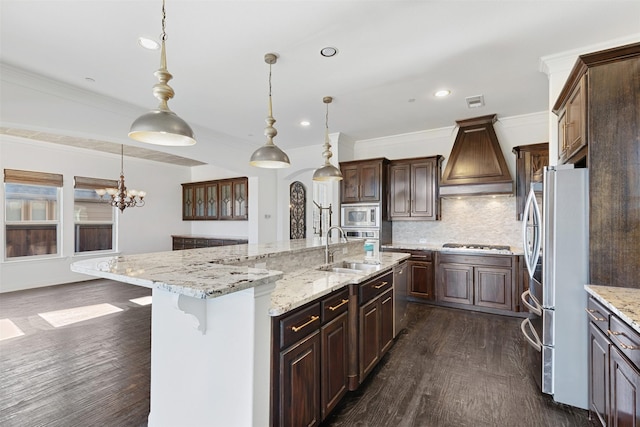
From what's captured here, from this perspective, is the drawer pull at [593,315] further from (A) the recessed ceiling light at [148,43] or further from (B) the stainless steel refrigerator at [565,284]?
(A) the recessed ceiling light at [148,43]

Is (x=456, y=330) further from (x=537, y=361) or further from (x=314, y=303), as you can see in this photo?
(x=314, y=303)

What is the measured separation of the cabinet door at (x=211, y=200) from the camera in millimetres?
7848

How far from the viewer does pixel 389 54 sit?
284 centimetres

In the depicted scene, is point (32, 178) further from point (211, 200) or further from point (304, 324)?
point (304, 324)

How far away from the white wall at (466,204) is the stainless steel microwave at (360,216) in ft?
2.24

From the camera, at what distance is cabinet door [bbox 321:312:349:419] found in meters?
1.96

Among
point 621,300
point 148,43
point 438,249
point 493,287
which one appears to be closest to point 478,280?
point 493,287

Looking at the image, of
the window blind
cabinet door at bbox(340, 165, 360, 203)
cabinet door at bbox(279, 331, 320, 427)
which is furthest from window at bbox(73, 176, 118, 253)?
cabinet door at bbox(279, 331, 320, 427)

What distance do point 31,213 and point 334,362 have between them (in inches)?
281

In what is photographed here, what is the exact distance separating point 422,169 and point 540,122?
1784 millimetres

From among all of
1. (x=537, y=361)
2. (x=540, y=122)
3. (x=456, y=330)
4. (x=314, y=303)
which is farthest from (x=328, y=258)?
(x=540, y=122)

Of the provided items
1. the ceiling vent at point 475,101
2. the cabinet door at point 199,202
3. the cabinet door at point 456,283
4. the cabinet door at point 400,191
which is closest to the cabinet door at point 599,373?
the cabinet door at point 456,283

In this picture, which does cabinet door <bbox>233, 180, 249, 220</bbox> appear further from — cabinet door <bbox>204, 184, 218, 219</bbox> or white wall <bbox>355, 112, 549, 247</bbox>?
white wall <bbox>355, 112, 549, 247</bbox>

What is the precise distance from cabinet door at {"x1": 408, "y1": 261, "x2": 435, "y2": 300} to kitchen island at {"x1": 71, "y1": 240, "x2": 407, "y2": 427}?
3.21 metres
